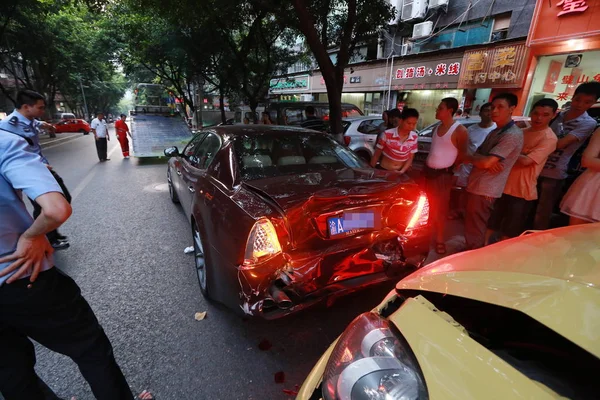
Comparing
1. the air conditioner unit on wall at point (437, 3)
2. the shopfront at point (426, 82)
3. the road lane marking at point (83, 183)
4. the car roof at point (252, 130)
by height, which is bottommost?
the road lane marking at point (83, 183)

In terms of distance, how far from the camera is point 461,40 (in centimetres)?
1260

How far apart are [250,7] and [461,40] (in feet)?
30.2

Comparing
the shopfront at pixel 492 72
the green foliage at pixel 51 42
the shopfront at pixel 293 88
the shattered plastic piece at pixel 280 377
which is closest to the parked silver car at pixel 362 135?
the shattered plastic piece at pixel 280 377

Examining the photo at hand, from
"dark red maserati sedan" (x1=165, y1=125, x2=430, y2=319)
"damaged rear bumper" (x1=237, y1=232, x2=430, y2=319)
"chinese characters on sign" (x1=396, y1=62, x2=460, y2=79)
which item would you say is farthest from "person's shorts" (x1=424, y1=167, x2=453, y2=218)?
"chinese characters on sign" (x1=396, y1=62, x2=460, y2=79)

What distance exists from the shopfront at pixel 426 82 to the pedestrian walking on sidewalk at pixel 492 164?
11271 millimetres

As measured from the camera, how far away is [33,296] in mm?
1240

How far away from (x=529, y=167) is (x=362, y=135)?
421 centimetres

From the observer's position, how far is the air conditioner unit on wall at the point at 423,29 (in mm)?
13211

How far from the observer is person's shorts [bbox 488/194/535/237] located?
125 inches

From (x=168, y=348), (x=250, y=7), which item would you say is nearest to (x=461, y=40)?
(x=250, y=7)

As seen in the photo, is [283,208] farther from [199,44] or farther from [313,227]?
[199,44]

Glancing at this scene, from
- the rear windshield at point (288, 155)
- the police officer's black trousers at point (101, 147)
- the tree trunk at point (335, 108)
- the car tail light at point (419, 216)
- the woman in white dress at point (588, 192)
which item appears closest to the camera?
the car tail light at point (419, 216)

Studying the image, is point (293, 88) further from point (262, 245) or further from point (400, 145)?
point (262, 245)

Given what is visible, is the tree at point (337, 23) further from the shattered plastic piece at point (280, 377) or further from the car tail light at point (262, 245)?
the shattered plastic piece at point (280, 377)
